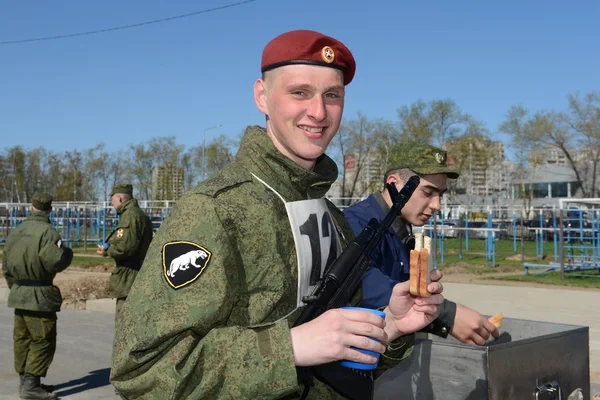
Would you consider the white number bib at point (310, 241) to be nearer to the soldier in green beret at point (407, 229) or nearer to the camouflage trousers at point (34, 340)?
the soldier in green beret at point (407, 229)

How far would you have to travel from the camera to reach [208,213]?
4.91 ft

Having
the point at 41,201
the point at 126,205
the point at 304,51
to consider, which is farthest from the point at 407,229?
the point at 126,205

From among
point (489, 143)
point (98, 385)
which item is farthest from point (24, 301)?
point (489, 143)

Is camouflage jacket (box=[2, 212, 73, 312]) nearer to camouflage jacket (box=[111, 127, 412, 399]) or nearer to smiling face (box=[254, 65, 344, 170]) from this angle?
smiling face (box=[254, 65, 344, 170])

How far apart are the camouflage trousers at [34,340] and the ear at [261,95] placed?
552 centimetres

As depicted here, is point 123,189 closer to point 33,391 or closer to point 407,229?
point 33,391

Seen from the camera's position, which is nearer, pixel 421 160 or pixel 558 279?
pixel 421 160

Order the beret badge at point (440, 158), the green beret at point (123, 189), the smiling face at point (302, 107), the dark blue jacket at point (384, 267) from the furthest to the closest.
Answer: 1. the green beret at point (123, 189)
2. the beret badge at point (440, 158)
3. the dark blue jacket at point (384, 267)
4. the smiling face at point (302, 107)

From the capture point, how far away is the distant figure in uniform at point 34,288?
6625 millimetres

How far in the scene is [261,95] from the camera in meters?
1.82

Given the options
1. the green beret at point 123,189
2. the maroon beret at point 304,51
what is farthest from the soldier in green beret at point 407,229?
the green beret at point 123,189

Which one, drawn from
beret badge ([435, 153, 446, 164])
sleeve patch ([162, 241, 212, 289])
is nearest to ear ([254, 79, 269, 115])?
sleeve patch ([162, 241, 212, 289])

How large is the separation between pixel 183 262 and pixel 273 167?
0.39 m

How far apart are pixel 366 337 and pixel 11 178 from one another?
75.3 m
